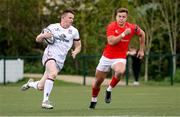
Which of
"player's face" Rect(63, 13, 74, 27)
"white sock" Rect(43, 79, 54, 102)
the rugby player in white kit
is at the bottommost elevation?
"white sock" Rect(43, 79, 54, 102)

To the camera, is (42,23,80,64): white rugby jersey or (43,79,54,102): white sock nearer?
(43,79,54,102): white sock

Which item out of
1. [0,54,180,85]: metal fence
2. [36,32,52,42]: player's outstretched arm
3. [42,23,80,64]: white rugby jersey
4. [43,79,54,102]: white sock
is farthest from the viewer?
[0,54,180,85]: metal fence

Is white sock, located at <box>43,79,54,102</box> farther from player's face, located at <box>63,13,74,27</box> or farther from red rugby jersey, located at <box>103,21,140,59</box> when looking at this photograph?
red rugby jersey, located at <box>103,21,140,59</box>

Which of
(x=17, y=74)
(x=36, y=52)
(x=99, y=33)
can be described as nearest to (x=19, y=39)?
(x=36, y=52)

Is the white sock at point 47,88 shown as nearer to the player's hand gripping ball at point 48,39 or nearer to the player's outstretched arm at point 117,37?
the player's hand gripping ball at point 48,39

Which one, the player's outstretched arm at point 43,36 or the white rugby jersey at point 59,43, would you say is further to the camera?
the white rugby jersey at point 59,43

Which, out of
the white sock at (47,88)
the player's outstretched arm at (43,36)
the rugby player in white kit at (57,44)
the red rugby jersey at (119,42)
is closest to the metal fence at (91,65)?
the red rugby jersey at (119,42)

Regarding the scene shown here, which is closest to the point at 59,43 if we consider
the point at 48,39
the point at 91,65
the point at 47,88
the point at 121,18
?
the point at 48,39

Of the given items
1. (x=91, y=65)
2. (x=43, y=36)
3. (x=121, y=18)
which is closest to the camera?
(x=43, y=36)

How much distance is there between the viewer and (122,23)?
14922 millimetres

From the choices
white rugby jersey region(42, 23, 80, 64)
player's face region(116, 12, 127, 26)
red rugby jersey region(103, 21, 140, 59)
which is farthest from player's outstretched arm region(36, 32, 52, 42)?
player's face region(116, 12, 127, 26)

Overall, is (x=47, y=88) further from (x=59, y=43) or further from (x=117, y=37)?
(x=117, y=37)

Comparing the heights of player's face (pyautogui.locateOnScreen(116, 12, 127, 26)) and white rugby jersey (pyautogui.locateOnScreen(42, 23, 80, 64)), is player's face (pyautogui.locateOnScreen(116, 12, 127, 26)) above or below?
above

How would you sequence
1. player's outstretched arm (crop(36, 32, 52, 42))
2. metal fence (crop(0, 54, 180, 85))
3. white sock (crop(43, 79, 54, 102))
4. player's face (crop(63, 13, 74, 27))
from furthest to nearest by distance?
1. metal fence (crop(0, 54, 180, 85))
2. player's face (crop(63, 13, 74, 27))
3. white sock (crop(43, 79, 54, 102))
4. player's outstretched arm (crop(36, 32, 52, 42))
